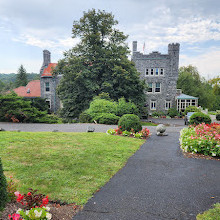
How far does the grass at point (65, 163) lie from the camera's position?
4348mm

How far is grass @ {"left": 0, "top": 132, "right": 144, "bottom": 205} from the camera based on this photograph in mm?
4348

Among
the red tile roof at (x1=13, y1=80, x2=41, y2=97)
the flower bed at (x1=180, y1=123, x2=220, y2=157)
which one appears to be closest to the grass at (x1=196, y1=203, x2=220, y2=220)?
the flower bed at (x1=180, y1=123, x2=220, y2=157)

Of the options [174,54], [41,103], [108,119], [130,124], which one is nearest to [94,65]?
[108,119]

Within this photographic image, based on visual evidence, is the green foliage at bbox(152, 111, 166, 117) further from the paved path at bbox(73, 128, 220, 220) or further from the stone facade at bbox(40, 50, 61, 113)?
the paved path at bbox(73, 128, 220, 220)

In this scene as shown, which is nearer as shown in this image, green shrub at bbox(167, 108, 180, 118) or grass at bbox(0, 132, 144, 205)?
grass at bbox(0, 132, 144, 205)

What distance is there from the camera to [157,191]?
444 centimetres

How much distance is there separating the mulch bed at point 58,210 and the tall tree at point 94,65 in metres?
16.5

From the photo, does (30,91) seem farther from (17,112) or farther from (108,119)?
(108,119)

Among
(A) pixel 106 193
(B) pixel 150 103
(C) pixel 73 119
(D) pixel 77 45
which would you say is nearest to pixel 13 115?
(C) pixel 73 119

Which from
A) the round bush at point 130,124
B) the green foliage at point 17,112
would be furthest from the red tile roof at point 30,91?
the round bush at point 130,124

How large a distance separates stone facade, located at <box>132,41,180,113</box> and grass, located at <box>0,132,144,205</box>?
21.8m

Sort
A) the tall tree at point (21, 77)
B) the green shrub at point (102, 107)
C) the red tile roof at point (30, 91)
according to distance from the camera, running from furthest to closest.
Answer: the tall tree at point (21, 77) → the red tile roof at point (30, 91) → the green shrub at point (102, 107)

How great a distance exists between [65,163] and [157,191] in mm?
3061

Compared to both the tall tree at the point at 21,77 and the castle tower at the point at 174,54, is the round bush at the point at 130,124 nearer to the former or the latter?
the castle tower at the point at 174,54
